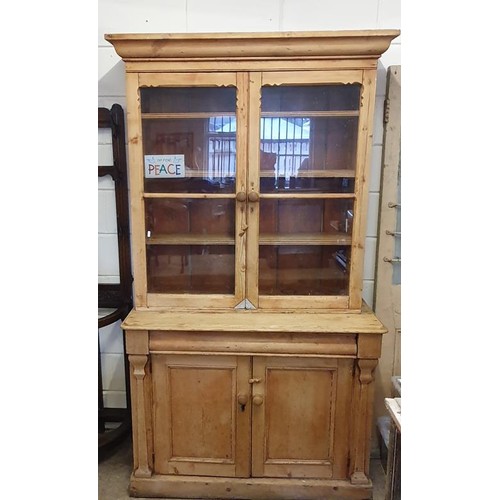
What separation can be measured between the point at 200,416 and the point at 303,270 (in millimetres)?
733

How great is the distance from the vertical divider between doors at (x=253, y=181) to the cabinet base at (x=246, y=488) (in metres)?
0.71

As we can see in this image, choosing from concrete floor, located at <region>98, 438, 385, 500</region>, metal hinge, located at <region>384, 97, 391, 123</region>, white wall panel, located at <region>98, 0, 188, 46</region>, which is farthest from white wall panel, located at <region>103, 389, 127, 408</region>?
metal hinge, located at <region>384, 97, 391, 123</region>

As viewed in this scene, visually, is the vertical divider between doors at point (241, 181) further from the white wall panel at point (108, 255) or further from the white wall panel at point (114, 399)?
the white wall panel at point (114, 399)

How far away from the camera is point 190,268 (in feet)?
5.69

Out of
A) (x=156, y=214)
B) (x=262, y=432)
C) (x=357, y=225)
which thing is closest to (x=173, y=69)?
(x=156, y=214)

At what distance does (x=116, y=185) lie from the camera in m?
1.76

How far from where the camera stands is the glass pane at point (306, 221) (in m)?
1.62

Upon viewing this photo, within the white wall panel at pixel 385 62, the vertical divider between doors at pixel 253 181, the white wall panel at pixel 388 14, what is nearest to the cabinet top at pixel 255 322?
the vertical divider between doors at pixel 253 181

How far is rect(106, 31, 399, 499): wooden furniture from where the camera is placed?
1.44 meters

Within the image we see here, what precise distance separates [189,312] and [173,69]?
36.7 inches

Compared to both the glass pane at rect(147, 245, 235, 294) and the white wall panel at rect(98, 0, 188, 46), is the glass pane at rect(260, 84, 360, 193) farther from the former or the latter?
the white wall panel at rect(98, 0, 188, 46)

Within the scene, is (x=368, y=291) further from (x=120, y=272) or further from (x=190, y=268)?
(x=120, y=272)

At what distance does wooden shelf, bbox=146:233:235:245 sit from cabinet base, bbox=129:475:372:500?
0.95 m

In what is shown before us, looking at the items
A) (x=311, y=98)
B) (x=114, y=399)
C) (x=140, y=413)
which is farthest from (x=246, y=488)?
(x=311, y=98)
